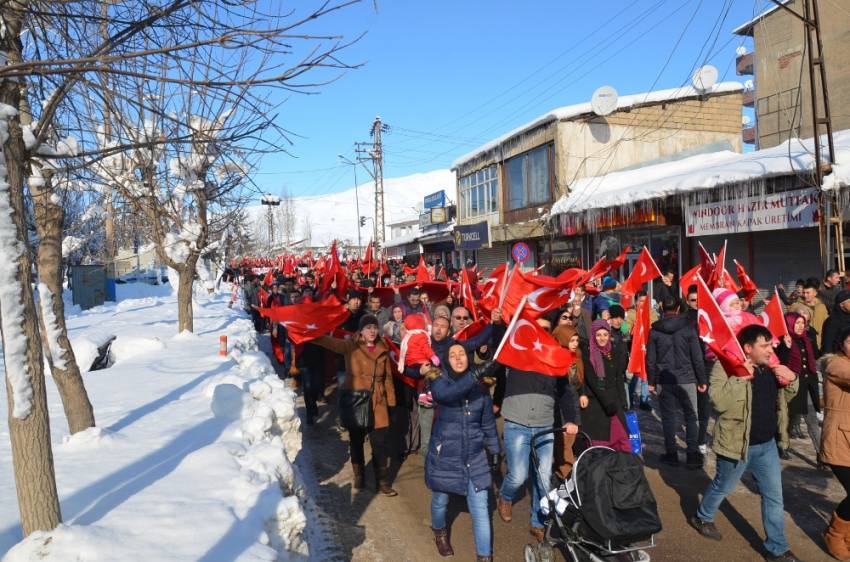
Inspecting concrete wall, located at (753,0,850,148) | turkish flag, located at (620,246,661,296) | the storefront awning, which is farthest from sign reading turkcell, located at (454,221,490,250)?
turkish flag, located at (620,246,661,296)

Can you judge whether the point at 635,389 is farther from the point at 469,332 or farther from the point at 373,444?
the point at 373,444

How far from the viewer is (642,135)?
22328 millimetres

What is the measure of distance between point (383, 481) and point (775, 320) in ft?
14.7

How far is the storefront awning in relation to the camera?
40.5ft

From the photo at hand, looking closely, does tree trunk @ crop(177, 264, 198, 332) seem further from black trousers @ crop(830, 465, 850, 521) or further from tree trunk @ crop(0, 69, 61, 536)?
black trousers @ crop(830, 465, 850, 521)

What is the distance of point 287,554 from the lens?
13.2 feet

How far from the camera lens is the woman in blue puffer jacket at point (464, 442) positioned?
4.40 meters

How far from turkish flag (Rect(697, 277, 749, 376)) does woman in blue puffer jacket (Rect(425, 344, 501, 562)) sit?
1.83 metres

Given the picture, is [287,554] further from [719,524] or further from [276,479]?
[719,524]

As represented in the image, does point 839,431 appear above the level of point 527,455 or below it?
above

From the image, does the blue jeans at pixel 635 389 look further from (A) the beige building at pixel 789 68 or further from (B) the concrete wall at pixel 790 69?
(B) the concrete wall at pixel 790 69

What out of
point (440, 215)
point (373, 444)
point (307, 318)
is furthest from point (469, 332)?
point (440, 215)

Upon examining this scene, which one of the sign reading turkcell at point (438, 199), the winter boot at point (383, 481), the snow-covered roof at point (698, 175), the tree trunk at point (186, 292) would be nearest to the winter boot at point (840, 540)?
the winter boot at point (383, 481)

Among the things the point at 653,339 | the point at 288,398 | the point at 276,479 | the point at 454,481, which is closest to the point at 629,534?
the point at 454,481
